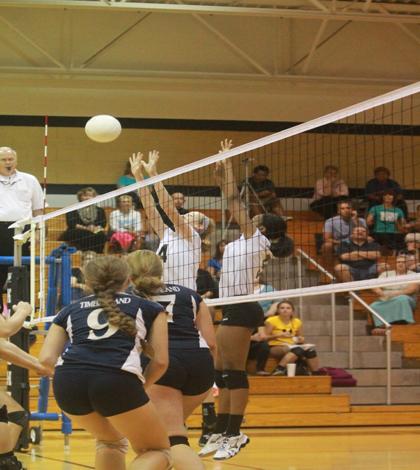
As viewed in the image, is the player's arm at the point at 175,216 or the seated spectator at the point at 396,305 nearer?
the player's arm at the point at 175,216

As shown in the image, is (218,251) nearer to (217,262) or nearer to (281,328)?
(217,262)

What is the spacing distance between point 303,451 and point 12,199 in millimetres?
4246

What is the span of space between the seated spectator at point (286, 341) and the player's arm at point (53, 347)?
28.1 ft

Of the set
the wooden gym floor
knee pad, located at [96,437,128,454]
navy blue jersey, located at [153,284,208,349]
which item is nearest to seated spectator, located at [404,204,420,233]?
the wooden gym floor

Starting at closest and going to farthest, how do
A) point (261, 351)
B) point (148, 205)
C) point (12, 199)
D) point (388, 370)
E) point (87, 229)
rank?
point (148, 205)
point (12, 199)
point (388, 370)
point (261, 351)
point (87, 229)

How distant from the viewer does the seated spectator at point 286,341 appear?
Result: 44.5 feet

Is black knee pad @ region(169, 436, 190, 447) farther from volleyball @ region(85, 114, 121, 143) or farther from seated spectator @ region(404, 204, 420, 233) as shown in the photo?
seated spectator @ region(404, 204, 420, 233)

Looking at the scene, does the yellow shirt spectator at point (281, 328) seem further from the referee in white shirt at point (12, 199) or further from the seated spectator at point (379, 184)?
the referee in white shirt at point (12, 199)

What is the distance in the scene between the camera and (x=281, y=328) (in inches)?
545

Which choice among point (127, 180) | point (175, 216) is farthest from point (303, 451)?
point (127, 180)

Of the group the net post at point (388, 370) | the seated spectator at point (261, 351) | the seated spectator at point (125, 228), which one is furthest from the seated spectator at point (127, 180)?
the net post at point (388, 370)

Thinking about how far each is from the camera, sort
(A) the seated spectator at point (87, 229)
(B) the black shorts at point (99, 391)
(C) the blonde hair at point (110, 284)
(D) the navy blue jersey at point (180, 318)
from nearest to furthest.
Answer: (B) the black shorts at point (99, 391) < (C) the blonde hair at point (110, 284) < (D) the navy blue jersey at point (180, 318) < (A) the seated spectator at point (87, 229)

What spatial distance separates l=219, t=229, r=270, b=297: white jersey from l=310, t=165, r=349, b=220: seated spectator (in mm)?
8515

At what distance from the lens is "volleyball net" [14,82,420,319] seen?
8938mm
